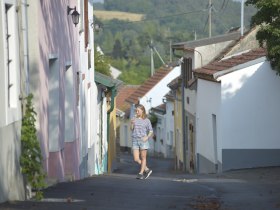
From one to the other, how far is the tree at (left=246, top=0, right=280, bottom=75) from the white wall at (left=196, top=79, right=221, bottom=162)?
5960 mm

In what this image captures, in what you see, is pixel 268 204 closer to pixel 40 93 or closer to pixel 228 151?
pixel 40 93

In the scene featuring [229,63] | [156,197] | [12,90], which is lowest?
[156,197]

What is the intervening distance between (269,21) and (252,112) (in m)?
6.33

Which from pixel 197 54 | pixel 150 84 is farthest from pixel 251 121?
pixel 150 84

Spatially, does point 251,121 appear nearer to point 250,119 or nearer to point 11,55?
point 250,119

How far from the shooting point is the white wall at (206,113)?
1027 inches

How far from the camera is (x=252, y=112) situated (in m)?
24.8

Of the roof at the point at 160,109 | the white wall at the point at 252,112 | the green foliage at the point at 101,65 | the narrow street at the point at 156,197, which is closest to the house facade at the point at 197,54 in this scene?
the white wall at the point at 252,112

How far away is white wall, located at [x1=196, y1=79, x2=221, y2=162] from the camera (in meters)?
26.1

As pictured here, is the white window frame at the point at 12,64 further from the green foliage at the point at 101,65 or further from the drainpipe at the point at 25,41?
the green foliage at the point at 101,65

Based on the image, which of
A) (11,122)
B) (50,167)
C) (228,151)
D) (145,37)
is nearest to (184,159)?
(228,151)

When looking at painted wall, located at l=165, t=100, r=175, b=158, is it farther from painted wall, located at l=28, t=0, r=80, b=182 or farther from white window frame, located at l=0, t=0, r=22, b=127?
white window frame, located at l=0, t=0, r=22, b=127

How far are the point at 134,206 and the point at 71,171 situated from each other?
762 cm

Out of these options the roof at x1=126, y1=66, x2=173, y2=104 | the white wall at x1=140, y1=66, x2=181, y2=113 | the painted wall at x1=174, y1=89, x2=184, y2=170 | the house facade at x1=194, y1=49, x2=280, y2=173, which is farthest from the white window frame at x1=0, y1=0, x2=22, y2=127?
the white wall at x1=140, y1=66, x2=181, y2=113
